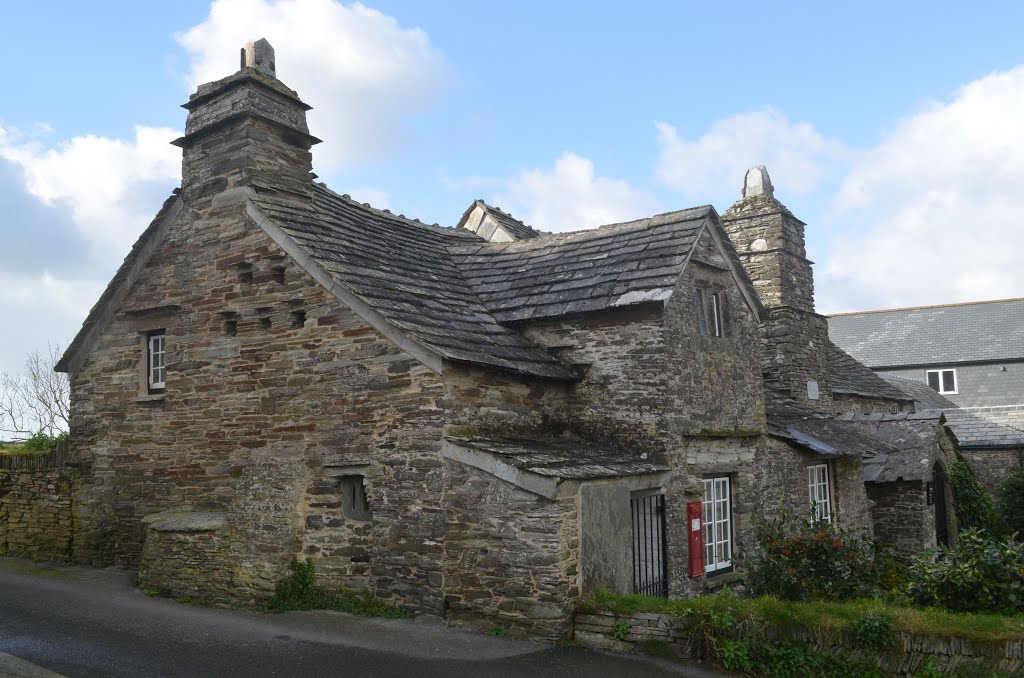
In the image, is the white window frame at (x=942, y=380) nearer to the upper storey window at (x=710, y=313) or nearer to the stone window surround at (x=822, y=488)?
the stone window surround at (x=822, y=488)

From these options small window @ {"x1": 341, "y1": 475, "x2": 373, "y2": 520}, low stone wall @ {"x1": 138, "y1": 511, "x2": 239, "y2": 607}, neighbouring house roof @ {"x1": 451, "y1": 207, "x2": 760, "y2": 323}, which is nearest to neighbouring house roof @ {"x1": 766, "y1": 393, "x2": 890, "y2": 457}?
neighbouring house roof @ {"x1": 451, "y1": 207, "x2": 760, "y2": 323}

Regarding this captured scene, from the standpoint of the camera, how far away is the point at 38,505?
→ 14898mm

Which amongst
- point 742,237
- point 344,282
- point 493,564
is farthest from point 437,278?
point 742,237

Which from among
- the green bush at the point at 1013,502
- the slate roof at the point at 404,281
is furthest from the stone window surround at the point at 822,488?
the green bush at the point at 1013,502

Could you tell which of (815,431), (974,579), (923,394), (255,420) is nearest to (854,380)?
(815,431)

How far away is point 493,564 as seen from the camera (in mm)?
9516

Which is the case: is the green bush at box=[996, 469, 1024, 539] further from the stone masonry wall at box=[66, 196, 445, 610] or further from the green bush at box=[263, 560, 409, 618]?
the green bush at box=[263, 560, 409, 618]

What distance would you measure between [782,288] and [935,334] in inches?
910

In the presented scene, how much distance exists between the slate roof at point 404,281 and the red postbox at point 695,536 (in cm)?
267

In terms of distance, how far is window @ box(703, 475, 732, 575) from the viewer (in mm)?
12758

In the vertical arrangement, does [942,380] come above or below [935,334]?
below

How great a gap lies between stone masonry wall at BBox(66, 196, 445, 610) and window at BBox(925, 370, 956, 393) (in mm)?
34089

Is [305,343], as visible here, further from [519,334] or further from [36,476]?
[36,476]

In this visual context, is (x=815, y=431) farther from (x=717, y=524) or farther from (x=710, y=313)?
(x=710, y=313)
